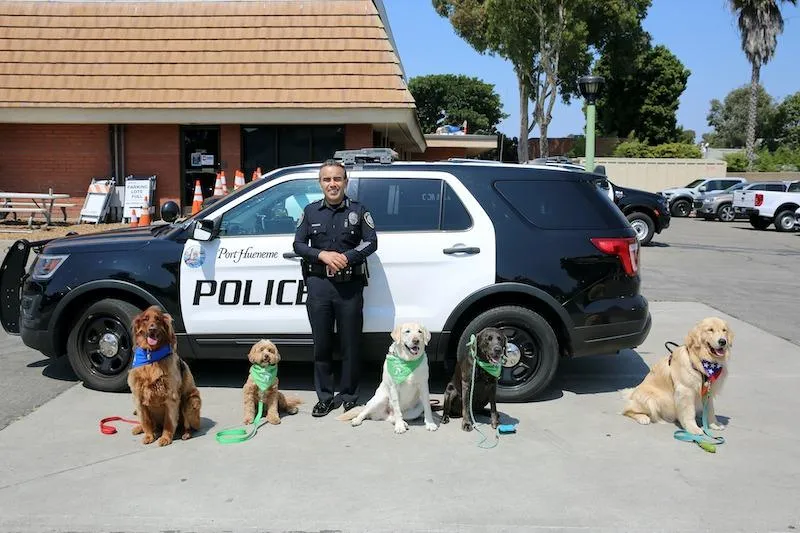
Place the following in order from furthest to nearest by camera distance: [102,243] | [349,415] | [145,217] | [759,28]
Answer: [759,28] < [145,217] < [102,243] < [349,415]

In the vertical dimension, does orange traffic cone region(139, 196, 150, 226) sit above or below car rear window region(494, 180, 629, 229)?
below

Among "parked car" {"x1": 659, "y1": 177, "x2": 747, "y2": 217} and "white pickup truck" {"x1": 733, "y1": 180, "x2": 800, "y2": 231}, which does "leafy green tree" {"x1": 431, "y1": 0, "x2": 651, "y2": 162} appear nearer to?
"parked car" {"x1": 659, "y1": 177, "x2": 747, "y2": 217}

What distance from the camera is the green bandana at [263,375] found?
198 inches

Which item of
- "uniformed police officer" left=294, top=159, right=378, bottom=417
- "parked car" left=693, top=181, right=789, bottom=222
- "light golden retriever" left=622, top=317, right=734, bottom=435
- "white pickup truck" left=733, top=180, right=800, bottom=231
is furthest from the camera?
"parked car" left=693, top=181, right=789, bottom=222

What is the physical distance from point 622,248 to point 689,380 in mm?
1205

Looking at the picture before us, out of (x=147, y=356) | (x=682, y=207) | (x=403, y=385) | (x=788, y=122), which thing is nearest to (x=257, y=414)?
(x=147, y=356)

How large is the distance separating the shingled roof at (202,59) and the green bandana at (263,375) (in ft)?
38.6

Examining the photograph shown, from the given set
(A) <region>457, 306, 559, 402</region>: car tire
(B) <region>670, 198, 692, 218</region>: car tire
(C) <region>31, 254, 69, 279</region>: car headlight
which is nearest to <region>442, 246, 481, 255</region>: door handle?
(A) <region>457, 306, 559, 402</region>: car tire

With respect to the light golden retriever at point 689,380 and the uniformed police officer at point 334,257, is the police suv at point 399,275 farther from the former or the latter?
the light golden retriever at point 689,380

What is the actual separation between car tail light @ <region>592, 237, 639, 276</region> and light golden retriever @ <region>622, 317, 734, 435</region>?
2.80 ft

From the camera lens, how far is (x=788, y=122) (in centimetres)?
6331

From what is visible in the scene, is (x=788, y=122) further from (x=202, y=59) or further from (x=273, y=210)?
(x=273, y=210)

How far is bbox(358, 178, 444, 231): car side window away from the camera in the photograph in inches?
222

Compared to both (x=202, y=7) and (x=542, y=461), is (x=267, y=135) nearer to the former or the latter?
(x=202, y=7)
